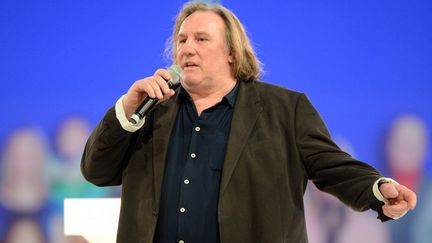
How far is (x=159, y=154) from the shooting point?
1.57m

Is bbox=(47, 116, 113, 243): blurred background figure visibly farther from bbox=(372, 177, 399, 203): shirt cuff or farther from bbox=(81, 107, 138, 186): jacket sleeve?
bbox=(372, 177, 399, 203): shirt cuff

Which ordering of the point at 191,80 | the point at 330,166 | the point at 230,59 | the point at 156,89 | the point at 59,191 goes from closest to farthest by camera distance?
the point at 156,89, the point at 330,166, the point at 191,80, the point at 230,59, the point at 59,191

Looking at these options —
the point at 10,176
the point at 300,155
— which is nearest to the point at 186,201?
the point at 300,155

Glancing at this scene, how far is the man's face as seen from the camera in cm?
169

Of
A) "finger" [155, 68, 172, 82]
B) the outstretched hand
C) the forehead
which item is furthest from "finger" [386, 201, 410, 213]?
the forehead

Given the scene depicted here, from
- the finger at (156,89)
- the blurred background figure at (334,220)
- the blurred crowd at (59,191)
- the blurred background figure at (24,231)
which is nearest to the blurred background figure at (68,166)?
the blurred crowd at (59,191)

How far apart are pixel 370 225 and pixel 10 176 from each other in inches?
73.2

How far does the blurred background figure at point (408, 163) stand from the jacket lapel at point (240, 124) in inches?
53.5

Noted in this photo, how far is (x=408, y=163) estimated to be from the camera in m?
2.82

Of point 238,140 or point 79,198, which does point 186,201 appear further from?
point 79,198

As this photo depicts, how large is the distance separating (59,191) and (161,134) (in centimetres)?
132

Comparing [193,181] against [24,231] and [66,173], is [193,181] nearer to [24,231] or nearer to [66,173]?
[66,173]

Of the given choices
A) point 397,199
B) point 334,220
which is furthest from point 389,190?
point 334,220

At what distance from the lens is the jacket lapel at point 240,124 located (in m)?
1.50
